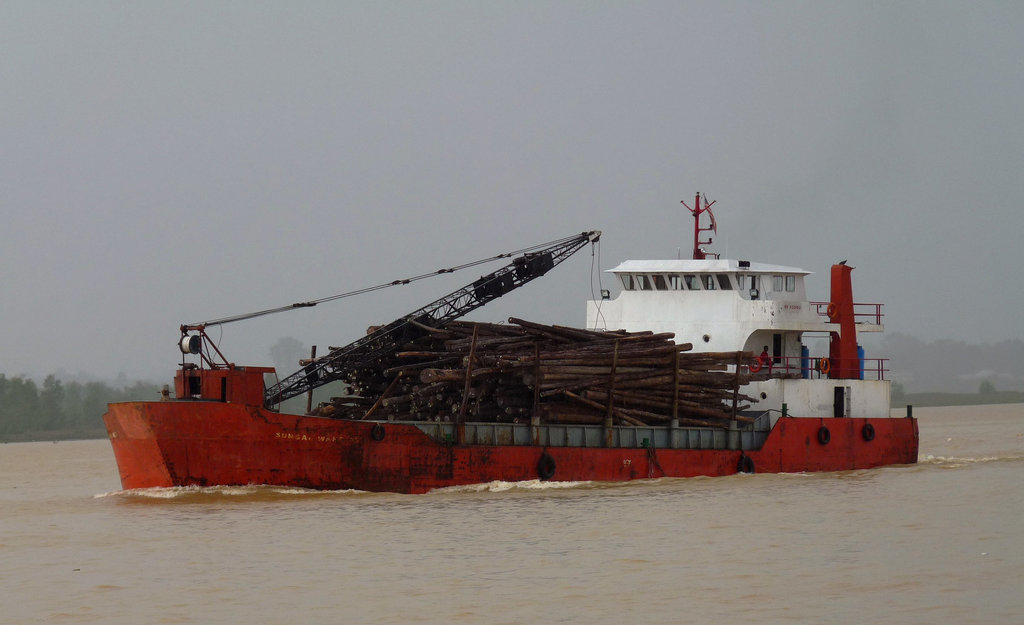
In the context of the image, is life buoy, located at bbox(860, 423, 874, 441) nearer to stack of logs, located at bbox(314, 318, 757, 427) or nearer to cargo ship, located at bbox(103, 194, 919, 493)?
cargo ship, located at bbox(103, 194, 919, 493)

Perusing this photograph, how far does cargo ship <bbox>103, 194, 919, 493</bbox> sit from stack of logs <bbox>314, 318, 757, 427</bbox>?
1.9 inches

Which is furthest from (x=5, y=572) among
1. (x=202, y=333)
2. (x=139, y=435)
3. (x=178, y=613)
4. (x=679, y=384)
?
(x=679, y=384)

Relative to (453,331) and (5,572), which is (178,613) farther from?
(453,331)

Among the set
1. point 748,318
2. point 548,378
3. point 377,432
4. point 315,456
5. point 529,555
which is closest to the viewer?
point 529,555

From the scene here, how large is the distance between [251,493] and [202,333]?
3.65 metres

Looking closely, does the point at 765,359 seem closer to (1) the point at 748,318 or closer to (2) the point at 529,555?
(1) the point at 748,318

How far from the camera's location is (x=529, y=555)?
1858cm

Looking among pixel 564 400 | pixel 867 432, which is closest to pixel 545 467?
pixel 564 400

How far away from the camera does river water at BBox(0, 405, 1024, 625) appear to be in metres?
14.9

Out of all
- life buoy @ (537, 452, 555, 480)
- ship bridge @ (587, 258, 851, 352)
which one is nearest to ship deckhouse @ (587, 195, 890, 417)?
ship bridge @ (587, 258, 851, 352)

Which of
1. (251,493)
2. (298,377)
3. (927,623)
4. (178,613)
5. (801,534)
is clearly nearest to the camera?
(927,623)

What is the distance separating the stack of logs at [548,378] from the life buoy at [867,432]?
12.4 feet

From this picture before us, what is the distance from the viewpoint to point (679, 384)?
31375mm

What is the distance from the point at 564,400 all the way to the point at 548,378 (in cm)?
108
